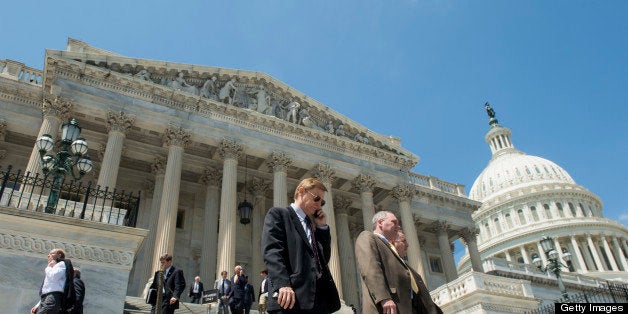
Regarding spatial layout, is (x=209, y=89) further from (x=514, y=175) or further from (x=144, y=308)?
(x=514, y=175)

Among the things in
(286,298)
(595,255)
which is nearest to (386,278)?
(286,298)

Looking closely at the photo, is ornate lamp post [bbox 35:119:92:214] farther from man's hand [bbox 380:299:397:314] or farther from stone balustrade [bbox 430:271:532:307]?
stone balustrade [bbox 430:271:532:307]

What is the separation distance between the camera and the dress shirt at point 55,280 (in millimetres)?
7160

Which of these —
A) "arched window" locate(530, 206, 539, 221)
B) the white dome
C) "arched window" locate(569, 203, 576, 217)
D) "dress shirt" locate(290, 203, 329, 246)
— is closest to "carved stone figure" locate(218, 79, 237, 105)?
"dress shirt" locate(290, 203, 329, 246)

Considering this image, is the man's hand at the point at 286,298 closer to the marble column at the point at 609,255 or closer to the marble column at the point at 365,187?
the marble column at the point at 365,187

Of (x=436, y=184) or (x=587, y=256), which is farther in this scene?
(x=587, y=256)

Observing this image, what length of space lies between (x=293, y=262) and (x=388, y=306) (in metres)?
1.25

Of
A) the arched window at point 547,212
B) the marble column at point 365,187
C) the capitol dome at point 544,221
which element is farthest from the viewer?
the arched window at point 547,212

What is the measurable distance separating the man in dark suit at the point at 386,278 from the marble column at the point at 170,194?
15441mm

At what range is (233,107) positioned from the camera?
26906 millimetres

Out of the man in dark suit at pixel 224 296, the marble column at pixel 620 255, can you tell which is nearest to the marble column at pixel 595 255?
the marble column at pixel 620 255

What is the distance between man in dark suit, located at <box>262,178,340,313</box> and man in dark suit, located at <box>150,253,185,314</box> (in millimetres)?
5772

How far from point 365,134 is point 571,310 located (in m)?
19.1

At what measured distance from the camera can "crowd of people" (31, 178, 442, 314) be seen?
4699 mm
